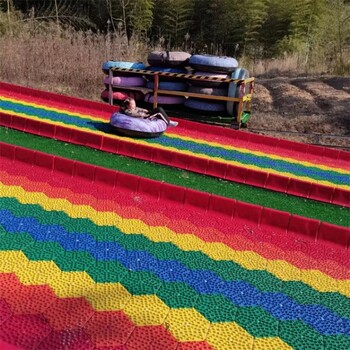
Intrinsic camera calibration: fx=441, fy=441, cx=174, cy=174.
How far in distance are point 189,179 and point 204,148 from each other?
1247 millimetres

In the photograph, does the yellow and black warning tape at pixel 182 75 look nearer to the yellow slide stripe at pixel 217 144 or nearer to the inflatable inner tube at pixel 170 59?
the inflatable inner tube at pixel 170 59

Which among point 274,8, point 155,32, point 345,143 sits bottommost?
point 345,143

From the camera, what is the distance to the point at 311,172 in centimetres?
540

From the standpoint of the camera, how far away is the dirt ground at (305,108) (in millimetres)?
9219

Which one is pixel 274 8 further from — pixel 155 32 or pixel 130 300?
pixel 130 300

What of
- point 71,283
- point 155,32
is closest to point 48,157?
point 71,283

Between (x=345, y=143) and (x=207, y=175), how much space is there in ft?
16.1

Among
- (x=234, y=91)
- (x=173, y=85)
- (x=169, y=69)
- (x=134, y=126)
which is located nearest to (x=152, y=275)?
(x=134, y=126)

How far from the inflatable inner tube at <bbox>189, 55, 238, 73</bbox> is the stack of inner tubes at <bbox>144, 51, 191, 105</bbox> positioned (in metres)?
0.34

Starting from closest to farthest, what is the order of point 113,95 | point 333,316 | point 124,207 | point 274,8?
point 333,316
point 124,207
point 113,95
point 274,8

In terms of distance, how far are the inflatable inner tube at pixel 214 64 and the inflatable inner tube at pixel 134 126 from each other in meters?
2.71

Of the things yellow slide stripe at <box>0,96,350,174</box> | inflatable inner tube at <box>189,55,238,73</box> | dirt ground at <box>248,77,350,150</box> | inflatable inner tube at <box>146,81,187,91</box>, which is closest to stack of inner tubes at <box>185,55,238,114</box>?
inflatable inner tube at <box>189,55,238,73</box>

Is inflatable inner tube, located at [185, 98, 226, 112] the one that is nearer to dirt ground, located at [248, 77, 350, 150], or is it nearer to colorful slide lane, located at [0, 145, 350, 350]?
dirt ground, located at [248, 77, 350, 150]

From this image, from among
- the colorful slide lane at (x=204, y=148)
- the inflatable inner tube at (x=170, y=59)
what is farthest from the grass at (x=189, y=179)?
the inflatable inner tube at (x=170, y=59)
